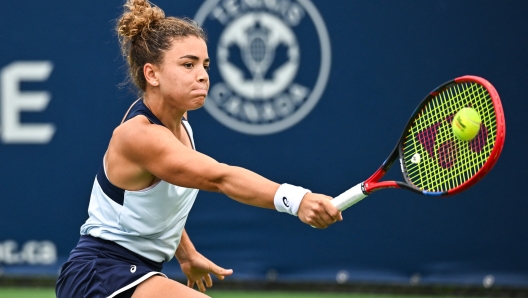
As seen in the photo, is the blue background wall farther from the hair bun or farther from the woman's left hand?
the hair bun

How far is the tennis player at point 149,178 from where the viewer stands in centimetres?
290

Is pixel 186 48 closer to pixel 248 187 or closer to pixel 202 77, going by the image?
pixel 202 77

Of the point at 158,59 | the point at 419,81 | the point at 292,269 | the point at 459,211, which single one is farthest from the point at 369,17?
the point at 158,59

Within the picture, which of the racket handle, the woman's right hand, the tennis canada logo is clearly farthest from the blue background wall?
the woman's right hand

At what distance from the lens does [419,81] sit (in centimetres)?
579

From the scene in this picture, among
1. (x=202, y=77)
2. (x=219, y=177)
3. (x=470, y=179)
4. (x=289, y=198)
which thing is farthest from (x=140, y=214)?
(x=470, y=179)

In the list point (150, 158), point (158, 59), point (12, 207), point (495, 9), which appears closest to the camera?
point (150, 158)

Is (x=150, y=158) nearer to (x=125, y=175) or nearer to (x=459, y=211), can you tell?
(x=125, y=175)

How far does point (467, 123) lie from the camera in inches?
118

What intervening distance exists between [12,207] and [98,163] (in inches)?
29.4

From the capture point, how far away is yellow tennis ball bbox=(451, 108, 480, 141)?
3000 mm

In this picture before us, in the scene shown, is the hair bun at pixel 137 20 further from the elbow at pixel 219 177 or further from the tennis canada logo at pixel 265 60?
the tennis canada logo at pixel 265 60

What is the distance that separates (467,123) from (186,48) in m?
1.10

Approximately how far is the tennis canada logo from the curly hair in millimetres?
2470
